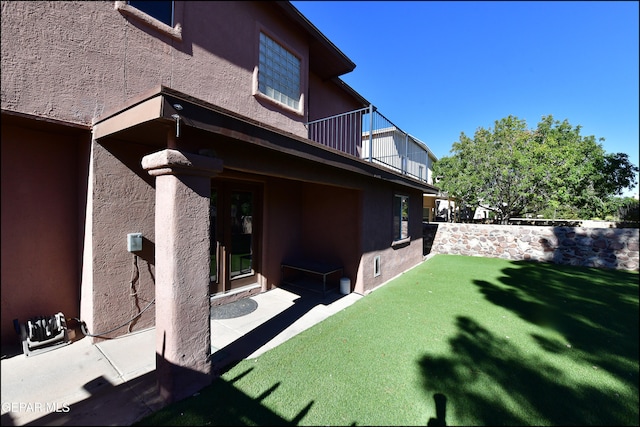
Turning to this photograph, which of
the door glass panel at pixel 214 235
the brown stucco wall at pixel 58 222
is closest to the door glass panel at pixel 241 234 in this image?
the door glass panel at pixel 214 235

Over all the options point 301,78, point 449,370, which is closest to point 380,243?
point 449,370

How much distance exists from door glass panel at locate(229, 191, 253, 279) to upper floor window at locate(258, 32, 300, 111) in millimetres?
2419

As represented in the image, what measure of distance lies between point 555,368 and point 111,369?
5444 mm

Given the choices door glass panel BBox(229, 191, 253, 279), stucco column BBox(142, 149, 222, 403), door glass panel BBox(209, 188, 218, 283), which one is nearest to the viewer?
stucco column BBox(142, 149, 222, 403)

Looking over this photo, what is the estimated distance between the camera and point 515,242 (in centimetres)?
1048

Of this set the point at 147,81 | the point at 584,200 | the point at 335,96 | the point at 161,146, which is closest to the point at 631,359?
the point at 161,146

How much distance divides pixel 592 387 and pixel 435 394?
1734 mm

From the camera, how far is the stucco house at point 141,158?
2.54 m

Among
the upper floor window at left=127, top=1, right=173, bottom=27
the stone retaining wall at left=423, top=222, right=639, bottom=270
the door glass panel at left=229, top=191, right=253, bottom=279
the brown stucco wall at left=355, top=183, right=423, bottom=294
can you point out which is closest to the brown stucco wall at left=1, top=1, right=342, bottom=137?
the upper floor window at left=127, top=1, right=173, bottom=27

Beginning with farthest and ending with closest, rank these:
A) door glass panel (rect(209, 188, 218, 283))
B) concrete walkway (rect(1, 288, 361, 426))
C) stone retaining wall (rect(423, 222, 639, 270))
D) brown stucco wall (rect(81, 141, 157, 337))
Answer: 1. stone retaining wall (rect(423, 222, 639, 270))
2. door glass panel (rect(209, 188, 218, 283))
3. brown stucco wall (rect(81, 141, 157, 337))
4. concrete walkway (rect(1, 288, 361, 426))

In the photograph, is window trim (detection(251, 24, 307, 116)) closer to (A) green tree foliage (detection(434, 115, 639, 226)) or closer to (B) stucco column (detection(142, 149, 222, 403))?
(B) stucco column (detection(142, 149, 222, 403))

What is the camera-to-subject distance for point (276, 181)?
6.65 meters

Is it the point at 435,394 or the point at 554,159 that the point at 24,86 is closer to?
the point at 435,394

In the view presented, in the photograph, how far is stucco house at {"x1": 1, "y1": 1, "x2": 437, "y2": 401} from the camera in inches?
100.0
